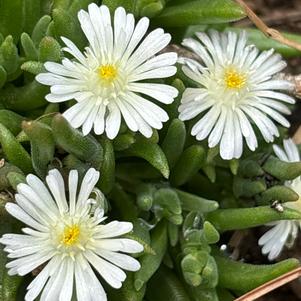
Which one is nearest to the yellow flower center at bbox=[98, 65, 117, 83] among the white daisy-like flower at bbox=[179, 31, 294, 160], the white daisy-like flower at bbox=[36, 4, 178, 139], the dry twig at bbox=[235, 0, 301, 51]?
the white daisy-like flower at bbox=[36, 4, 178, 139]

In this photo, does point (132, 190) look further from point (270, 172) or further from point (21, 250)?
point (21, 250)

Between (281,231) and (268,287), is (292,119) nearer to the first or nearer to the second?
(281,231)

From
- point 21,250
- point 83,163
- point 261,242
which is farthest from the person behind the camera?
point 261,242

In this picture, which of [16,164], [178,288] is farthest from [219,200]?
[16,164]

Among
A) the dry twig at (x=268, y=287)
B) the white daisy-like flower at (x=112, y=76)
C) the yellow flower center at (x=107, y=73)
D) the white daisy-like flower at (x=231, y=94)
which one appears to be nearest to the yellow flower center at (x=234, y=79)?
the white daisy-like flower at (x=231, y=94)

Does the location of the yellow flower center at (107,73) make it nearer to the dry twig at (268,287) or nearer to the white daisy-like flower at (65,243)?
the white daisy-like flower at (65,243)

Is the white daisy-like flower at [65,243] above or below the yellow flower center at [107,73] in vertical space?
below

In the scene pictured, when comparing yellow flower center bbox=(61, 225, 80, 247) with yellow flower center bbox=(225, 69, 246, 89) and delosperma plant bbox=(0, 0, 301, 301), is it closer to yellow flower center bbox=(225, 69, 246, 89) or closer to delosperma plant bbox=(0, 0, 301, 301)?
delosperma plant bbox=(0, 0, 301, 301)
